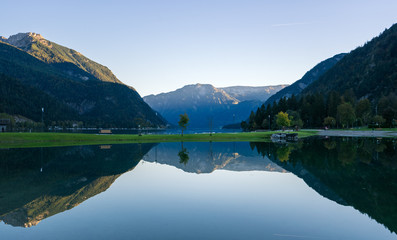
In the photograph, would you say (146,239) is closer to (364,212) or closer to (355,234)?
(355,234)

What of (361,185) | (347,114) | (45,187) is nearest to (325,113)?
(347,114)

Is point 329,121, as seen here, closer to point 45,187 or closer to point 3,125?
point 45,187

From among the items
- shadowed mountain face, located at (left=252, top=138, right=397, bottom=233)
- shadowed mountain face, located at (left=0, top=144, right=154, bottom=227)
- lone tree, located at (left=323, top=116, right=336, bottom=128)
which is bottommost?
shadowed mountain face, located at (left=252, top=138, right=397, bottom=233)

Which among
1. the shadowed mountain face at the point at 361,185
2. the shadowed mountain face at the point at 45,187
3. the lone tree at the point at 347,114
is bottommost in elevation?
the shadowed mountain face at the point at 361,185

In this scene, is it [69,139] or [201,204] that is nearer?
[201,204]

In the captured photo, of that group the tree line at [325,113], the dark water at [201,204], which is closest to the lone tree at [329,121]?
the tree line at [325,113]

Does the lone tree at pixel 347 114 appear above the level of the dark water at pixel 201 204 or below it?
above

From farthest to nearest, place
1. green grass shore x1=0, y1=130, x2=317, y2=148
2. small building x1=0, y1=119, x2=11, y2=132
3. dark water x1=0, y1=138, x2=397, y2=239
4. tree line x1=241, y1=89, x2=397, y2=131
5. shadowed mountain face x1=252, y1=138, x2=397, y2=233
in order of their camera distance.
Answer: small building x1=0, y1=119, x2=11, y2=132 → tree line x1=241, y1=89, x2=397, y2=131 → green grass shore x1=0, y1=130, x2=317, y2=148 → shadowed mountain face x1=252, y1=138, x2=397, y2=233 → dark water x1=0, y1=138, x2=397, y2=239

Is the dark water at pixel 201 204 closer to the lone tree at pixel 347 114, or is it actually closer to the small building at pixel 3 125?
the lone tree at pixel 347 114

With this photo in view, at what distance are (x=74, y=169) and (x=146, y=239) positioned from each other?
20.9 m

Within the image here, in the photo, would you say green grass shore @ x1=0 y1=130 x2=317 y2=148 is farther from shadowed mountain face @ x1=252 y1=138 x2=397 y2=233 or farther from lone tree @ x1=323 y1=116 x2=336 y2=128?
lone tree @ x1=323 y1=116 x2=336 y2=128

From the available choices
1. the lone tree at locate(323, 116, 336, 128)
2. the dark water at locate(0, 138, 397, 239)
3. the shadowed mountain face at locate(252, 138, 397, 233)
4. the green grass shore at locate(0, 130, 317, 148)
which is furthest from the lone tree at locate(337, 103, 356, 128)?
the dark water at locate(0, 138, 397, 239)

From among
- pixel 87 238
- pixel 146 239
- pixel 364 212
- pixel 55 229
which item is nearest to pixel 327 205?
pixel 364 212

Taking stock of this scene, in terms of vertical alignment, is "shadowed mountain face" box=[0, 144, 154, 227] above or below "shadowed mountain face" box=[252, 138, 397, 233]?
above
